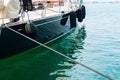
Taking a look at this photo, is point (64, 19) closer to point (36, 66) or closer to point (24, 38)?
point (24, 38)

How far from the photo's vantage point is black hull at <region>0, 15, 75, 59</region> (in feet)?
30.7

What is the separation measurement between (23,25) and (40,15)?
1710 mm

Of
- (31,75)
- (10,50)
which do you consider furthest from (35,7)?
(31,75)

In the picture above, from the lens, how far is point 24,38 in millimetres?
10320

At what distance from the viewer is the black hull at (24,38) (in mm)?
9363

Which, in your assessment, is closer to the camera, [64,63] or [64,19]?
[64,63]

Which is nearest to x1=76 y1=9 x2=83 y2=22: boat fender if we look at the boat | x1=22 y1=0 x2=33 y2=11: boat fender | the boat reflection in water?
the boat

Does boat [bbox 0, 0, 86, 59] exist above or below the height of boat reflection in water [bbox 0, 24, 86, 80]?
above

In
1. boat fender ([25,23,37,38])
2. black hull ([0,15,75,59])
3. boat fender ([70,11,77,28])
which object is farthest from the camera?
boat fender ([70,11,77,28])

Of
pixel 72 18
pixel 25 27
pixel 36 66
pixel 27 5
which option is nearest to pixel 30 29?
pixel 25 27

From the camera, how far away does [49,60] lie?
1086cm

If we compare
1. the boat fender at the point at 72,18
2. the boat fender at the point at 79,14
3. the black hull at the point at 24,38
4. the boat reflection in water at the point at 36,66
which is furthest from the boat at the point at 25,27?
the boat fender at the point at 79,14

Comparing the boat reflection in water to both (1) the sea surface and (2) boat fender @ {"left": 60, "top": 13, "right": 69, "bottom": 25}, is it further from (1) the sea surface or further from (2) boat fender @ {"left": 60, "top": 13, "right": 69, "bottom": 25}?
(2) boat fender @ {"left": 60, "top": 13, "right": 69, "bottom": 25}

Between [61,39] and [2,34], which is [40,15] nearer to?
[2,34]
